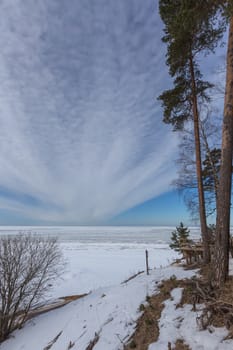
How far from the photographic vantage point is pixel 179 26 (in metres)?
6.11

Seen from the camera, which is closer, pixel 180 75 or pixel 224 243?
pixel 224 243

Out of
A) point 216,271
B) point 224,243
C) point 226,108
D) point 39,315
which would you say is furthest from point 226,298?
point 39,315

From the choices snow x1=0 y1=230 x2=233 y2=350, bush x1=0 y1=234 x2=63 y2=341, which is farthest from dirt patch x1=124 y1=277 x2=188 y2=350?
bush x1=0 y1=234 x2=63 y2=341

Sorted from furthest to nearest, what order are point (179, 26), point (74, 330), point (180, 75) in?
point (180, 75), point (74, 330), point (179, 26)

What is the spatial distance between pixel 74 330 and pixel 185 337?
4.10m

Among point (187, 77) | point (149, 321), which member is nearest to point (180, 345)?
point (149, 321)

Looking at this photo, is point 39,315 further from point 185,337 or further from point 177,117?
point 177,117

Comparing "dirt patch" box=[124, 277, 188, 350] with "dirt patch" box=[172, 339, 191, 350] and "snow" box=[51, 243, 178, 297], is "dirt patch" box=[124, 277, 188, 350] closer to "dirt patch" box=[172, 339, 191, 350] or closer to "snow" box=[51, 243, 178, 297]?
"dirt patch" box=[172, 339, 191, 350]

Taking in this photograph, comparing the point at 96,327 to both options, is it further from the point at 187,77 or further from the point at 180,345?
the point at 187,77

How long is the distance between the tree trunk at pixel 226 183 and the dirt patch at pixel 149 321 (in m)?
1.64

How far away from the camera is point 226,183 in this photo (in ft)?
17.1

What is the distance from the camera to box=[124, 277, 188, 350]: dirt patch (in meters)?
4.32

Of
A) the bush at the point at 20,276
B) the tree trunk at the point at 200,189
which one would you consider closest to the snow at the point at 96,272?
the bush at the point at 20,276

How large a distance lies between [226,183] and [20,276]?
9942 mm
